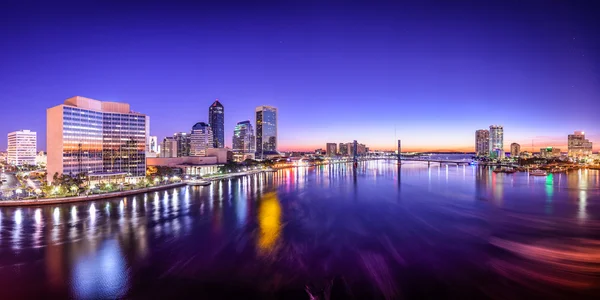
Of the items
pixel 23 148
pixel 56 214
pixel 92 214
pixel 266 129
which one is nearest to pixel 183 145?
pixel 266 129

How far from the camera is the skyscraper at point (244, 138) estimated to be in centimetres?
9519

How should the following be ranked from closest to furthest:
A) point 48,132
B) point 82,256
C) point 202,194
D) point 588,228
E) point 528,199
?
point 82,256
point 588,228
point 528,199
point 202,194
point 48,132

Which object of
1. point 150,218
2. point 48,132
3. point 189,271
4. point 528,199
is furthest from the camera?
point 48,132

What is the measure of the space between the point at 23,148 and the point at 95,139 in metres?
41.1

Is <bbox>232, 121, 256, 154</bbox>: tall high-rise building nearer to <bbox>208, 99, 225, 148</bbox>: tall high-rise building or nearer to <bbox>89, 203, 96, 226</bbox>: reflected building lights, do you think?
<bbox>208, 99, 225, 148</bbox>: tall high-rise building

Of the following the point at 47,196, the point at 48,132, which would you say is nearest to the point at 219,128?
the point at 48,132

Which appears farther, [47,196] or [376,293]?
[47,196]

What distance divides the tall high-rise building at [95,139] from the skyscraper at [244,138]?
69081 mm

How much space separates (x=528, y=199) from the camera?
17.3 m

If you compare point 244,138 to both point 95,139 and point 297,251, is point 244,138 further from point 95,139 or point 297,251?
point 297,251

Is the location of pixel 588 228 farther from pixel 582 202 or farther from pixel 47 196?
pixel 47 196

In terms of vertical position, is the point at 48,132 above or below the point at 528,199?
above

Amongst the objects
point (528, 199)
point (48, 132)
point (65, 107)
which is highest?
point (65, 107)

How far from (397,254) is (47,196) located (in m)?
19.0
